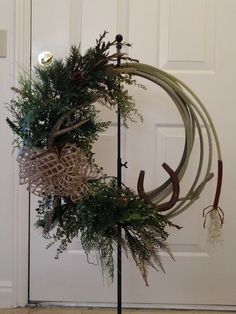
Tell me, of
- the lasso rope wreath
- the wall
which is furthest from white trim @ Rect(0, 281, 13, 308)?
the lasso rope wreath

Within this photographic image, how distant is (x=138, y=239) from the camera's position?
1.30 metres

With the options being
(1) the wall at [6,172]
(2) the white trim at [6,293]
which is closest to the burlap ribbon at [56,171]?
(1) the wall at [6,172]

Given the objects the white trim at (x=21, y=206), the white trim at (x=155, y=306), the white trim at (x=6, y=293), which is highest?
the white trim at (x=21, y=206)

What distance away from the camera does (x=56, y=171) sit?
1207 millimetres

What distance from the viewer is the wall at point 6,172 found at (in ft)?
5.40

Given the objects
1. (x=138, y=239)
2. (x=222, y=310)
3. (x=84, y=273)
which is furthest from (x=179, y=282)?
(x=138, y=239)

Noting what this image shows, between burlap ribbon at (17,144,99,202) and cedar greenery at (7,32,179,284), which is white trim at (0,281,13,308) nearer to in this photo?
cedar greenery at (7,32,179,284)

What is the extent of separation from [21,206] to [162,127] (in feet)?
2.23

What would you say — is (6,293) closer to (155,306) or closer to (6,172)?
(6,172)

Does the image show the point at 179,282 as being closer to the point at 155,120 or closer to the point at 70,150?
the point at 155,120

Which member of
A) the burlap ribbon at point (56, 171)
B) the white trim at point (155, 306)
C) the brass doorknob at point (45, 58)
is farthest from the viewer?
the white trim at point (155, 306)

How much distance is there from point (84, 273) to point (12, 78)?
0.88 metres

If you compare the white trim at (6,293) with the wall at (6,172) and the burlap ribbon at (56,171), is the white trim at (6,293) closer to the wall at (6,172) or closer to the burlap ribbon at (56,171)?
the wall at (6,172)

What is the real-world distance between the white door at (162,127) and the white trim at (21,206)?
0.03 meters
